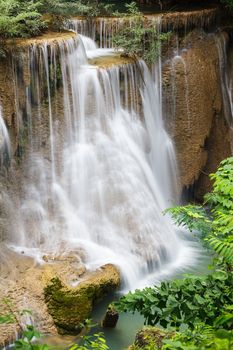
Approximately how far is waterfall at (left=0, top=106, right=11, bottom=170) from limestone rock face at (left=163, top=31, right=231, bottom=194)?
427 cm

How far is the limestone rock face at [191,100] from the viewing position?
38.1ft

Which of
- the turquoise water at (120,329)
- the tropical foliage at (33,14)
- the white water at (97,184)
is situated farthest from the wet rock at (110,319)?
the tropical foliage at (33,14)

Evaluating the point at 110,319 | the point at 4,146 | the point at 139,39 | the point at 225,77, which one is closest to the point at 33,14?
the point at 139,39

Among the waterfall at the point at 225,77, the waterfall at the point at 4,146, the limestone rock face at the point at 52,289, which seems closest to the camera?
the limestone rock face at the point at 52,289

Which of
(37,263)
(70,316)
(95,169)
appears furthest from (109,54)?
(70,316)

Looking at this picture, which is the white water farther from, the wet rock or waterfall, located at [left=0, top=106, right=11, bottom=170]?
the wet rock

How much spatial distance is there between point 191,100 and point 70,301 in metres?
6.34

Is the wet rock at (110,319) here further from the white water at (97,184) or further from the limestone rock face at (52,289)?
the white water at (97,184)

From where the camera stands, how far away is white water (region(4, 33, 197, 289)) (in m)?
8.76

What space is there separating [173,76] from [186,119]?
1.05 m

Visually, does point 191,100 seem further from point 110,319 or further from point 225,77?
point 110,319

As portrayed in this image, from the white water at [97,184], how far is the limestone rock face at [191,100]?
3.27 ft

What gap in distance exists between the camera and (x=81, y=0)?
1345 cm

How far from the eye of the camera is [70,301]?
7.07 metres
